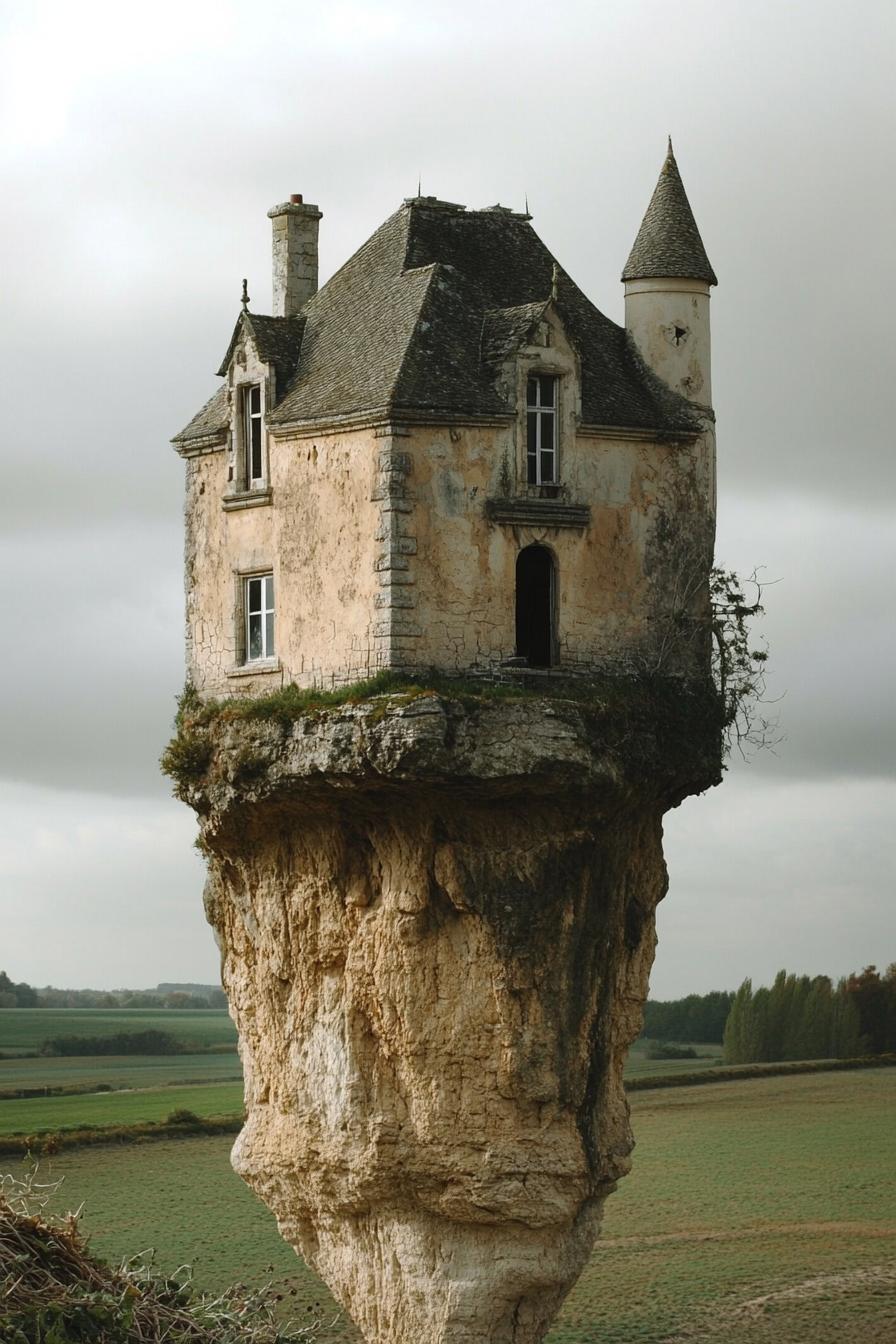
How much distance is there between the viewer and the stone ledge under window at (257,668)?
3148 centimetres

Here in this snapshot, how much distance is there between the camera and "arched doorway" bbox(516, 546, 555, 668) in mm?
31125

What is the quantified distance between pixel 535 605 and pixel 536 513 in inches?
78.2

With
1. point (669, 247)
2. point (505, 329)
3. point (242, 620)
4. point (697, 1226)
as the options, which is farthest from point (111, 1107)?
point (669, 247)

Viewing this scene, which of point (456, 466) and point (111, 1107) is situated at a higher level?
point (456, 466)

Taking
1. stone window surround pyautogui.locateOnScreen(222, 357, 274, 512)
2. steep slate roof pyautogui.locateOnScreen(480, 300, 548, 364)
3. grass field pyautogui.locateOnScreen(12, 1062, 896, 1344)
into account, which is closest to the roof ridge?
steep slate roof pyautogui.locateOnScreen(480, 300, 548, 364)

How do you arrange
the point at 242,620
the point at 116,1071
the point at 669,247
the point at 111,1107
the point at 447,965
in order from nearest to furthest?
the point at 447,965, the point at 242,620, the point at 669,247, the point at 111,1107, the point at 116,1071

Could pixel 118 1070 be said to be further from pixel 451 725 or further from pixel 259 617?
→ pixel 451 725

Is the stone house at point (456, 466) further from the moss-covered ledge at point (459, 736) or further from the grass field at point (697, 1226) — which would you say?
the grass field at point (697, 1226)

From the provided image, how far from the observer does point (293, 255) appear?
34562 millimetres

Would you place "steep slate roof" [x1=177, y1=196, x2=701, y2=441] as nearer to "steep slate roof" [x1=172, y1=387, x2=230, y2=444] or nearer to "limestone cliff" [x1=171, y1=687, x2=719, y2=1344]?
"steep slate roof" [x1=172, y1=387, x2=230, y2=444]

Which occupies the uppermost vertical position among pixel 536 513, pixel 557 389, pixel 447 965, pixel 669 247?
pixel 669 247

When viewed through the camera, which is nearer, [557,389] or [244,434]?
[557,389]

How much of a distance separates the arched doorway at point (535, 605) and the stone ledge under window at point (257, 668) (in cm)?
344

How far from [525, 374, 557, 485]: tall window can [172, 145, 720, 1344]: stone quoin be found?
6 centimetres
